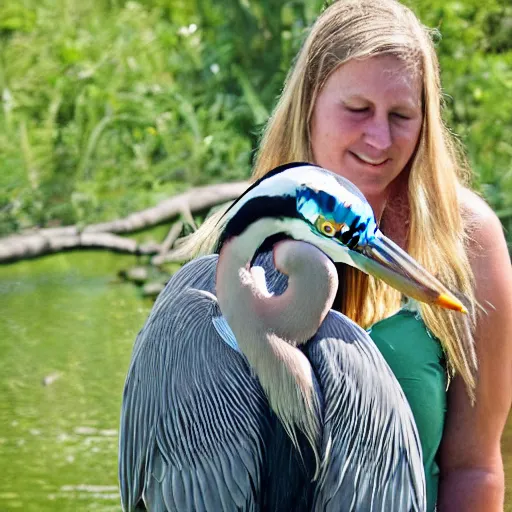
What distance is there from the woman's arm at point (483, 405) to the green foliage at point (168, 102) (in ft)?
8.37

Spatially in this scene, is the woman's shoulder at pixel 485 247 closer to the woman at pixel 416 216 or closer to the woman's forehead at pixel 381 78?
the woman at pixel 416 216

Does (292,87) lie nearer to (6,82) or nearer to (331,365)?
(331,365)

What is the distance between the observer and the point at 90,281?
16.0 feet

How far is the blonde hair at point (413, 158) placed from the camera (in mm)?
2357

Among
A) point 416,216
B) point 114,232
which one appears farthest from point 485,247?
point 114,232

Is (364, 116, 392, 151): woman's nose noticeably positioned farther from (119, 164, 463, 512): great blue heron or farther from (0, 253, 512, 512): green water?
(0, 253, 512, 512): green water

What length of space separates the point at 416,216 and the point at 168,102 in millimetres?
3515

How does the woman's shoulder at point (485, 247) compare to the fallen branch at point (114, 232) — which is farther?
the fallen branch at point (114, 232)

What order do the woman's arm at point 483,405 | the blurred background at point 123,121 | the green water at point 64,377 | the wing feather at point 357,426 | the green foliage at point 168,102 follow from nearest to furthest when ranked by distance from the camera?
the wing feather at point 357,426
the woman's arm at point 483,405
the green water at point 64,377
the blurred background at point 123,121
the green foliage at point 168,102

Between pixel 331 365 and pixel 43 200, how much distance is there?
11.5 ft

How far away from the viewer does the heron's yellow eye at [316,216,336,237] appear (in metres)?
1.81

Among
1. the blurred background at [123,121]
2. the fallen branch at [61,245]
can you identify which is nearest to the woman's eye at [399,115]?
the blurred background at [123,121]

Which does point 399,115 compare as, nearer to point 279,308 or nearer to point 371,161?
point 371,161

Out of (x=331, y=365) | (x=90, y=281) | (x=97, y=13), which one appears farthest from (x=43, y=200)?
(x=331, y=365)
